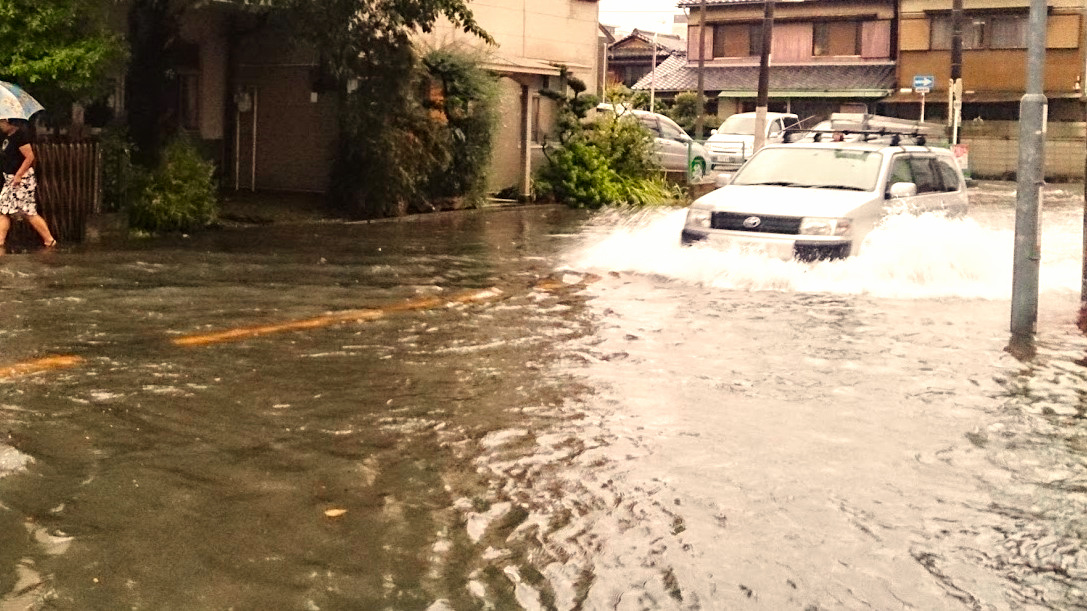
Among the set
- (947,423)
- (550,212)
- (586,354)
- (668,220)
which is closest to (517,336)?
(586,354)

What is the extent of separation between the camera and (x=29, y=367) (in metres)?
8.78

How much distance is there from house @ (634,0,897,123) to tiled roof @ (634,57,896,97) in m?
0.04

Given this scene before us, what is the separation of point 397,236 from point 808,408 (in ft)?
36.9

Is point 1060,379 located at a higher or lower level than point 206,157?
lower

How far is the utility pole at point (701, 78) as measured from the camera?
46.6m

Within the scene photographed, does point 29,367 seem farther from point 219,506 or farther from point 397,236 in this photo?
point 397,236

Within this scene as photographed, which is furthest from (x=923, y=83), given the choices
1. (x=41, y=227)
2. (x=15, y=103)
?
(x=15, y=103)

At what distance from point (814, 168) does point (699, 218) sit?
159 centimetres

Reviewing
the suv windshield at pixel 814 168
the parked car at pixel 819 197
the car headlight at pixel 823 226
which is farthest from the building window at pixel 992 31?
the car headlight at pixel 823 226

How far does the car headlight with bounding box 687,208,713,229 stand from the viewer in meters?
14.2

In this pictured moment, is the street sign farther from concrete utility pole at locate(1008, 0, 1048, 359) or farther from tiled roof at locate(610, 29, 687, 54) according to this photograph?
concrete utility pole at locate(1008, 0, 1048, 359)

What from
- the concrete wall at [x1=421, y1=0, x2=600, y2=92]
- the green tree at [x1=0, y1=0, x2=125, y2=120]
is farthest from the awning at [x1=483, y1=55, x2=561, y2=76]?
the green tree at [x1=0, y1=0, x2=125, y2=120]

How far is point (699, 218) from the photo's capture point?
47.0 ft

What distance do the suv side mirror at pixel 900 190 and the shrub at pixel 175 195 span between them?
9.08 metres
